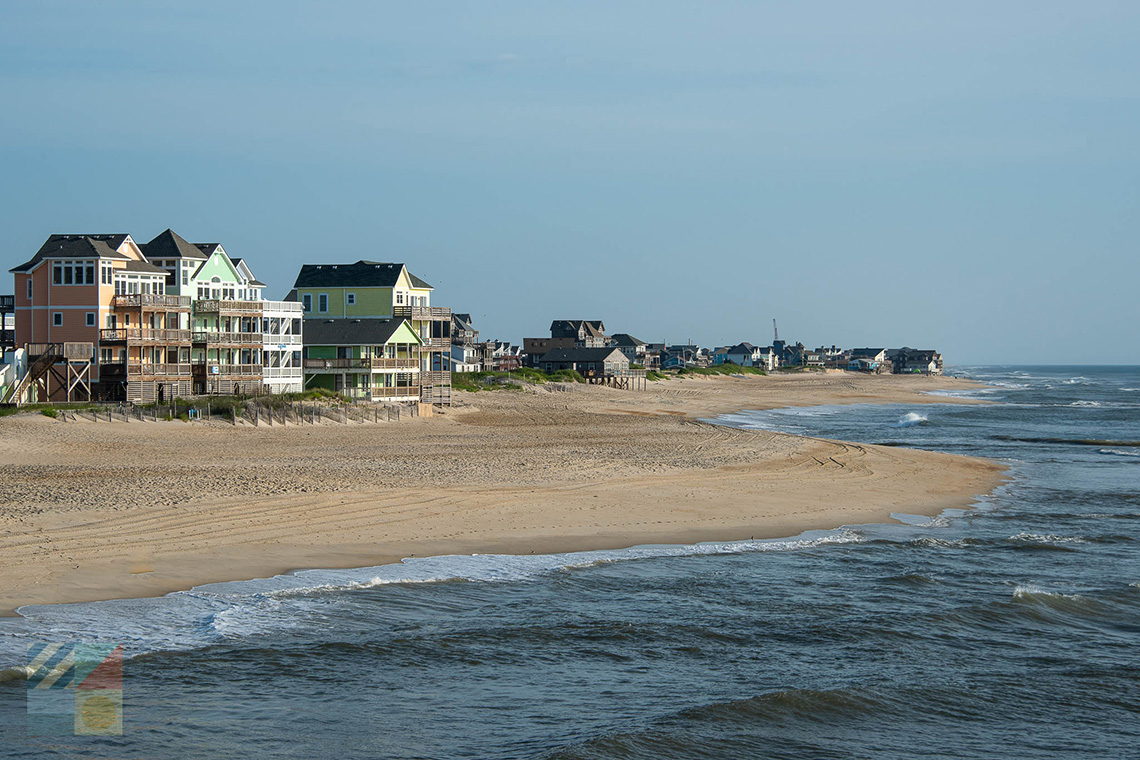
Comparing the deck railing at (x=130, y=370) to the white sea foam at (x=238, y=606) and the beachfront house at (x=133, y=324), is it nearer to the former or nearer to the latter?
the beachfront house at (x=133, y=324)

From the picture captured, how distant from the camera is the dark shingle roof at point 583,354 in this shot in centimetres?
11553

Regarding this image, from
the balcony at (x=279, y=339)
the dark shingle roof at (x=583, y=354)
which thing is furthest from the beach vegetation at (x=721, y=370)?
the balcony at (x=279, y=339)

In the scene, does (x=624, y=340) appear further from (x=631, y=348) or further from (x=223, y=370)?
(x=223, y=370)

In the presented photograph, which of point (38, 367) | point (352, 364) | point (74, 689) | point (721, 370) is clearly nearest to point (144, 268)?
point (38, 367)

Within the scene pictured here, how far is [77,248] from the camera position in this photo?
46812 mm

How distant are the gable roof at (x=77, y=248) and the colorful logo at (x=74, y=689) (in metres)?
36.2

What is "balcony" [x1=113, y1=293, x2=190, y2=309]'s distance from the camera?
4781 cm

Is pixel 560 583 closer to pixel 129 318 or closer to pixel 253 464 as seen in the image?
pixel 253 464

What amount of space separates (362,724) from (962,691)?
25.7 ft

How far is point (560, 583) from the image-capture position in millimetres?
19359

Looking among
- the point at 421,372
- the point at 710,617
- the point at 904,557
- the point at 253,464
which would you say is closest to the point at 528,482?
the point at 253,464

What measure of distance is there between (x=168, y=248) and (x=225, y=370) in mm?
6419

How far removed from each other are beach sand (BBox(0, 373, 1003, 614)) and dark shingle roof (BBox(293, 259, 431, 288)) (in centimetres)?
1301

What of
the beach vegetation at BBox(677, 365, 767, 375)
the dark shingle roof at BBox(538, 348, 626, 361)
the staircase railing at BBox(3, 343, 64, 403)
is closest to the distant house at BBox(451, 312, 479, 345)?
the dark shingle roof at BBox(538, 348, 626, 361)
